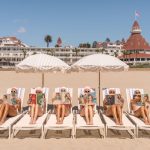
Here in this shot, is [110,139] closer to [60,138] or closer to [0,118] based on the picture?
[60,138]

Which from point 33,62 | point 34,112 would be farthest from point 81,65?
point 34,112

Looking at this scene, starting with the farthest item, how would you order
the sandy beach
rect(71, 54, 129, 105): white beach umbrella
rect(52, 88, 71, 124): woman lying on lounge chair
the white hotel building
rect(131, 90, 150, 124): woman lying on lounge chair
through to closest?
the white hotel building → rect(71, 54, 129, 105): white beach umbrella → rect(52, 88, 71, 124): woman lying on lounge chair → rect(131, 90, 150, 124): woman lying on lounge chair → the sandy beach

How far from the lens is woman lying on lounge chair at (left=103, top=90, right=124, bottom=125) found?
6406 mm

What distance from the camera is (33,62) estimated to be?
819cm

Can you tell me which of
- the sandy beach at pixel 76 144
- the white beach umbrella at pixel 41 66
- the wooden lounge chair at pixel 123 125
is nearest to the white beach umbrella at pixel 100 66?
the white beach umbrella at pixel 41 66

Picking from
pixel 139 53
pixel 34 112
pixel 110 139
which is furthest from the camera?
pixel 139 53

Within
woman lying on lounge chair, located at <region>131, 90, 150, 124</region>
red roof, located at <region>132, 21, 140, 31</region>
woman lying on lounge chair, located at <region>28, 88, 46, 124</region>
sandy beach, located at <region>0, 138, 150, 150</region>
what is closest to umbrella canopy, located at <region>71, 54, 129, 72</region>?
woman lying on lounge chair, located at <region>131, 90, 150, 124</region>

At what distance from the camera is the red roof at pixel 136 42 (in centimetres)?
9775

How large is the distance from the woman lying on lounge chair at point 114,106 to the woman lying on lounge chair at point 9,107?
207 cm

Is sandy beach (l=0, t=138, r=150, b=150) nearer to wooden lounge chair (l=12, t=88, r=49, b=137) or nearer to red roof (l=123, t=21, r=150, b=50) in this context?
wooden lounge chair (l=12, t=88, r=49, b=137)

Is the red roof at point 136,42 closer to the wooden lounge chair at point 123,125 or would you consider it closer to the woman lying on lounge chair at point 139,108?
the woman lying on lounge chair at point 139,108

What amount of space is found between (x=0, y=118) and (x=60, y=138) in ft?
4.20

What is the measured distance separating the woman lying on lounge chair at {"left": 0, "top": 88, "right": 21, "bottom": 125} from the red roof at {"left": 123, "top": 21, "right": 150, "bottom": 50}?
91.5m

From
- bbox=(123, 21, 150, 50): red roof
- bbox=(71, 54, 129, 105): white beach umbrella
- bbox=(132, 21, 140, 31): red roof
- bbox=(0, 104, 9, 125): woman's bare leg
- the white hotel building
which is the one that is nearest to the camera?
bbox=(0, 104, 9, 125): woman's bare leg
